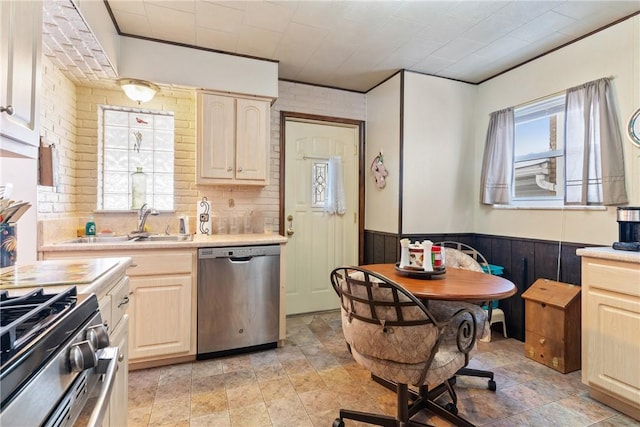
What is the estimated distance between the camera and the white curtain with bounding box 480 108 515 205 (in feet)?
9.91

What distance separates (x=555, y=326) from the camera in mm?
2324

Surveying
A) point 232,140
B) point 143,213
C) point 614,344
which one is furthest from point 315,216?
point 614,344

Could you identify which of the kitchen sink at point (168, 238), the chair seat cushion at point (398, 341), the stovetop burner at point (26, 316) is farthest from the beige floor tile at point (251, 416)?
the kitchen sink at point (168, 238)

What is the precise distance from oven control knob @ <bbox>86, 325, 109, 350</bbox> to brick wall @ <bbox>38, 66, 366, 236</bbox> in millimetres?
1747

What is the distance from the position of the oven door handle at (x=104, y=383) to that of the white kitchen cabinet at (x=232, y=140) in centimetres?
204

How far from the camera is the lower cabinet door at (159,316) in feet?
7.29

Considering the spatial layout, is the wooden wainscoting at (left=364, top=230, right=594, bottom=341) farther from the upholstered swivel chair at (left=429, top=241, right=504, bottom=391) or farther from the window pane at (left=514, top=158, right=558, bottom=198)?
the upholstered swivel chair at (left=429, top=241, right=504, bottom=391)

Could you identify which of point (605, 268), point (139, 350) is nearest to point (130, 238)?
point (139, 350)

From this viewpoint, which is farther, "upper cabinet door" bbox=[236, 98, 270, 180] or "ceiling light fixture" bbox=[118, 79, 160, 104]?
"upper cabinet door" bbox=[236, 98, 270, 180]

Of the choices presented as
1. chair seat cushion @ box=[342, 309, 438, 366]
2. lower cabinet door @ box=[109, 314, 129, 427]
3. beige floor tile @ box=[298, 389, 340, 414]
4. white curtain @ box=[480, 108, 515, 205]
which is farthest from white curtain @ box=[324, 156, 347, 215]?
lower cabinet door @ box=[109, 314, 129, 427]

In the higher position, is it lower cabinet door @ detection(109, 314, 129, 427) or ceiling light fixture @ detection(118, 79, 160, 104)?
ceiling light fixture @ detection(118, 79, 160, 104)

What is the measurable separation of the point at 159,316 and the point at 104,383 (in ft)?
5.29

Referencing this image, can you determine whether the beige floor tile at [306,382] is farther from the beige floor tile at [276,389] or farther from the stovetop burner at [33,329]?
the stovetop burner at [33,329]

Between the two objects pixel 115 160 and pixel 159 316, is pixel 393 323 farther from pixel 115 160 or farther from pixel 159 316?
pixel 115 160
